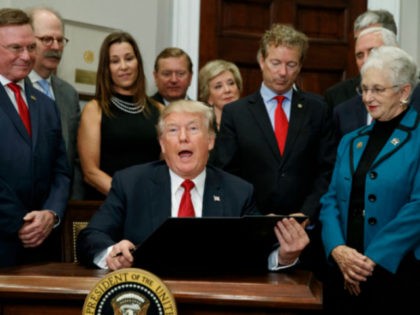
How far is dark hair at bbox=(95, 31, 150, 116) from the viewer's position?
4.09 m

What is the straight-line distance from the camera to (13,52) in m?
3.37

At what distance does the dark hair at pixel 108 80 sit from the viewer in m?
4.09

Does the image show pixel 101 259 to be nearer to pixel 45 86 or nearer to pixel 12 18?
pixel 12 18

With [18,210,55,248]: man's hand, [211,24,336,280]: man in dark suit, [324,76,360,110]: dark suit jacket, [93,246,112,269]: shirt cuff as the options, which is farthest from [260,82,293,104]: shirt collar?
[93,246,112,269]: shirt cuff

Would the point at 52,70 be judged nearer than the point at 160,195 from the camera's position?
No

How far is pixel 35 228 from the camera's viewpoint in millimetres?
3191

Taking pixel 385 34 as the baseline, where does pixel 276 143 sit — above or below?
below

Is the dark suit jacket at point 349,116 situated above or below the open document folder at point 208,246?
above

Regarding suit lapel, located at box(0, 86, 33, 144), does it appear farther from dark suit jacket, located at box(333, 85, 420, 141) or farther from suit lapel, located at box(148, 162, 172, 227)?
dark suit jacket, located at box(333, 85, 420, 141)

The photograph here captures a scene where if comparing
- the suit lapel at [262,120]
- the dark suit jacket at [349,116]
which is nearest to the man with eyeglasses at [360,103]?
the dark suit jacket at [349,116]

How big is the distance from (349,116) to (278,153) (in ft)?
1.35

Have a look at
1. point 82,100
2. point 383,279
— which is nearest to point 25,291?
point 383,279

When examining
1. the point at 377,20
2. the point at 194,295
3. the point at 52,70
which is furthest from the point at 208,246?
the point at 377,20

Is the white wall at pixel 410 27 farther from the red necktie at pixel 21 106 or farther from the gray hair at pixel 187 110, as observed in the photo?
the red necktie at pixel 21 106
